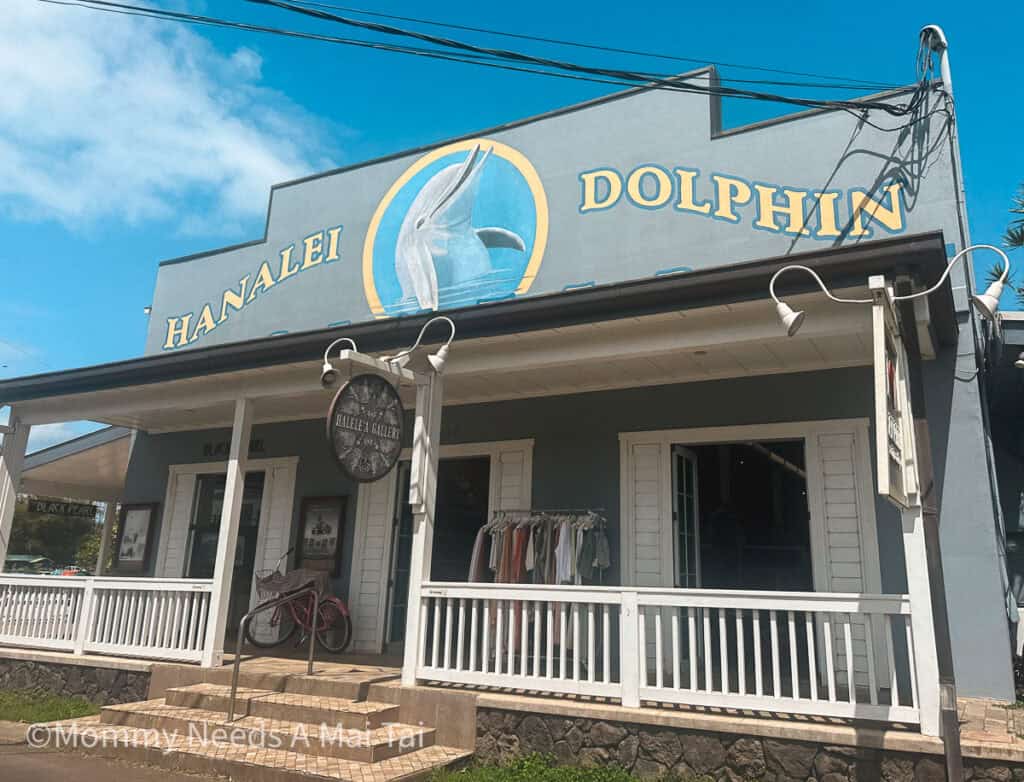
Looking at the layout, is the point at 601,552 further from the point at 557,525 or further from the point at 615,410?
the point at 615,410

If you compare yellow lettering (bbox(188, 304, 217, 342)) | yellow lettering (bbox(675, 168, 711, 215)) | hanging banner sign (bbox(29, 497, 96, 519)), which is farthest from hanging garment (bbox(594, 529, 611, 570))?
hanging banner sign (bbox(29, 497, 96, 519))

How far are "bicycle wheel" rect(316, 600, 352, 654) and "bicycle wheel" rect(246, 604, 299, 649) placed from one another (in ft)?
1.43

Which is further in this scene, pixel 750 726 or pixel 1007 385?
pixel 1007 385

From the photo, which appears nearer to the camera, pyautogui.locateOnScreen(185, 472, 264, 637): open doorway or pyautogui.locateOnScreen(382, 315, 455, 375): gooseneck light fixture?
pyautogui.locateOnScreen(382, 315, 455, 375): gooseneck light fixture

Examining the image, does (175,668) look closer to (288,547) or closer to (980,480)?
(288,547)

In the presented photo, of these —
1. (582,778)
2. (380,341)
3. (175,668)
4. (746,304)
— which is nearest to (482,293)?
(380,341)

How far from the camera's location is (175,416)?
10.1 m

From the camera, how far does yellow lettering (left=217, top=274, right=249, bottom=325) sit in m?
11.1

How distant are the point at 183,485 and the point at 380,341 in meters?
5.40

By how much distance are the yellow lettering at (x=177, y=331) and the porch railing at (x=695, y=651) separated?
714 centimetres

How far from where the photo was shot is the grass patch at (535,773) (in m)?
4.88

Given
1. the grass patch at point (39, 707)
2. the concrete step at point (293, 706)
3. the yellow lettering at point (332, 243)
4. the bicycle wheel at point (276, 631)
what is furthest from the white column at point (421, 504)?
the yellow lettering at point (332, 243)

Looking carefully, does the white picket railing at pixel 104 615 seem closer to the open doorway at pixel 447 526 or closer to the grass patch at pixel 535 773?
the open doorway at pixel 447 526

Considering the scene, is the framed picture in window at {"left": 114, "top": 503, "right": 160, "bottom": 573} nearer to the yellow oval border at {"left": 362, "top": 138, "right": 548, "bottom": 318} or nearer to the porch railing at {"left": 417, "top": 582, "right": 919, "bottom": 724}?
the yellow oval border at {"left": 362, "top": 138, "right": 548, "bottom": 318}
